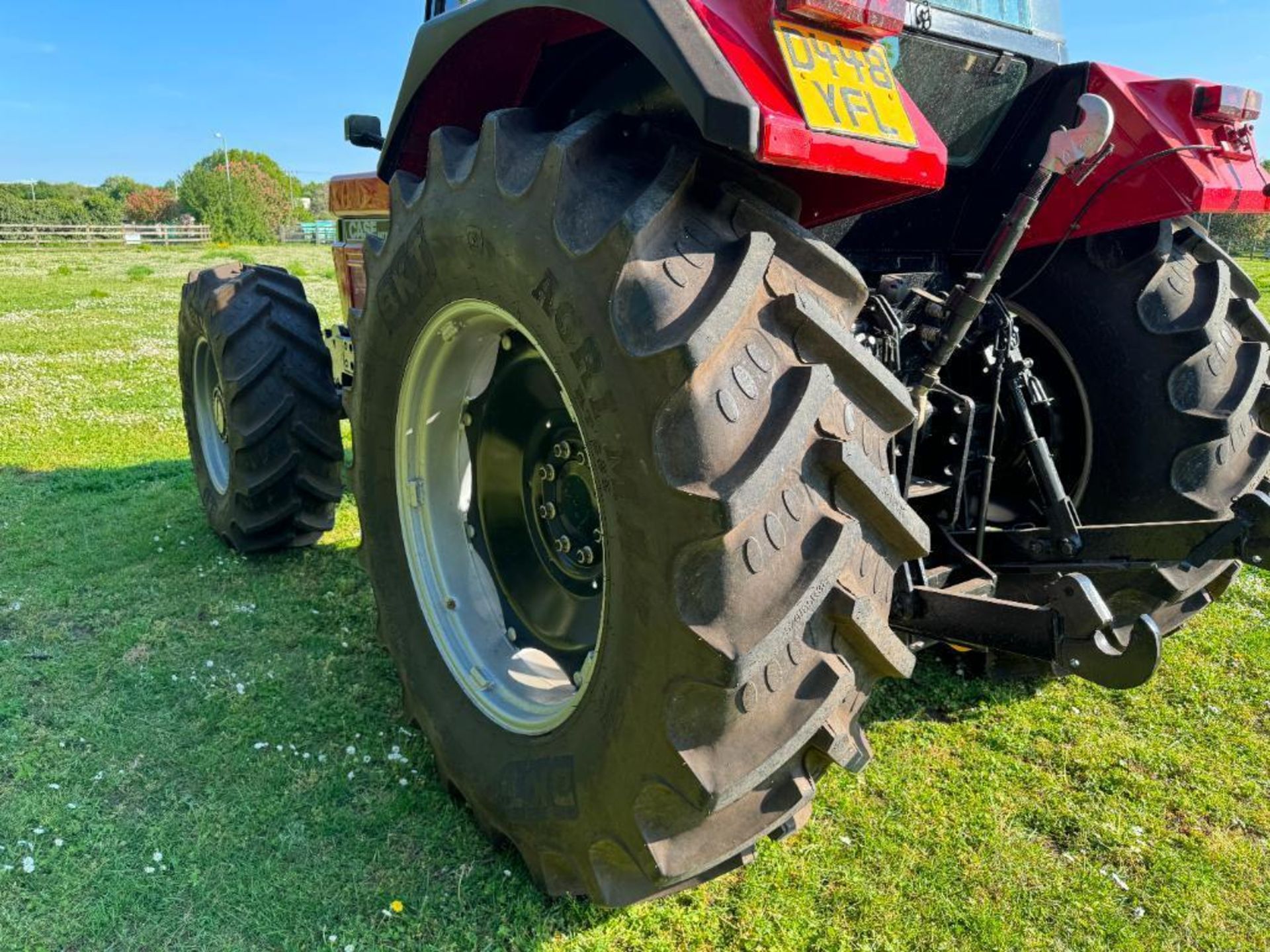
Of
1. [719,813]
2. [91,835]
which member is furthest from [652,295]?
[91,835]

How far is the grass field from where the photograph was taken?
214 centimetres

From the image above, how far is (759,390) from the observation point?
1559 mm

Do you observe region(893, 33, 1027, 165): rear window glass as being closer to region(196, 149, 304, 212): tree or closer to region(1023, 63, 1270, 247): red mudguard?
region(1023, 63, 1270, 247): red mudguard

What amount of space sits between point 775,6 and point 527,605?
5.58 feet

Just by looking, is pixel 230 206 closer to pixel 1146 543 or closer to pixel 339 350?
pixel 339 350

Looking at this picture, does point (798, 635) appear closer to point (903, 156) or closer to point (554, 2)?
point (903, 156)

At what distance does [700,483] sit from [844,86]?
78 cm

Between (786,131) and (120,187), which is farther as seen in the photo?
(120,187)

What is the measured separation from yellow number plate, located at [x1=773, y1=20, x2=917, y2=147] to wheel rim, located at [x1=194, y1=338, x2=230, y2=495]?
12.0 feet

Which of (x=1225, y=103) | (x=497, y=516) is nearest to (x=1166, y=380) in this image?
(x=1225, y=103)

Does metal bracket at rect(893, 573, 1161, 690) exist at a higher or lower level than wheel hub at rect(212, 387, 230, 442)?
lower

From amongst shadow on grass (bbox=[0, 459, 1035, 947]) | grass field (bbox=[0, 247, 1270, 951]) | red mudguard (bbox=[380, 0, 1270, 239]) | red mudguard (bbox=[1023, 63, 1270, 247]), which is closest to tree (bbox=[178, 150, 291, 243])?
shadow on grass (bbox=[0, 459, 1035, 947])

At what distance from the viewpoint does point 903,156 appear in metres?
1.68

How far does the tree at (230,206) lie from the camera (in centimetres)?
5928
